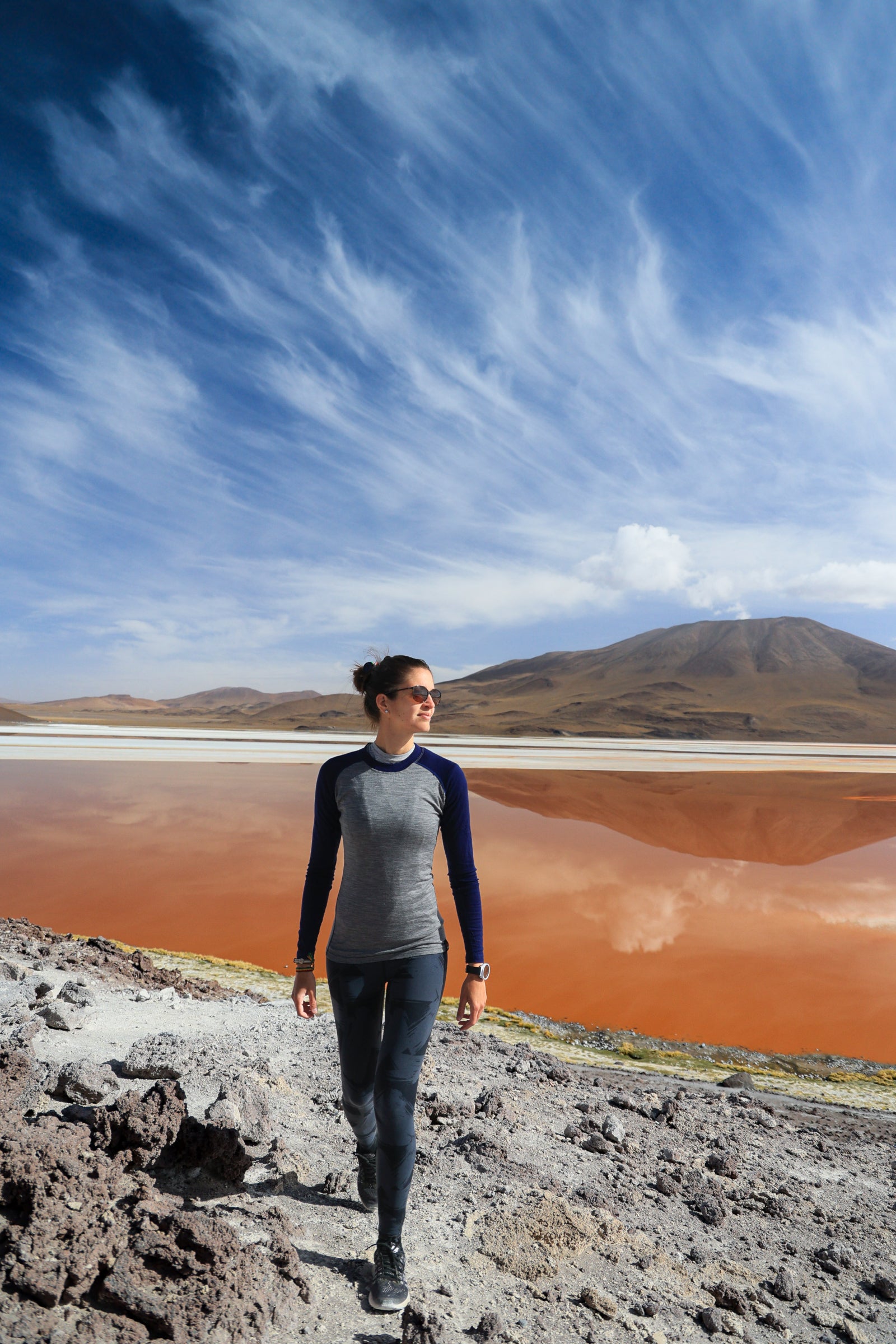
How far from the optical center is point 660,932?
8.83 metres

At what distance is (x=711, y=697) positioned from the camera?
430 feet

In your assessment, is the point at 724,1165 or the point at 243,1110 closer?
the point at 243,1110

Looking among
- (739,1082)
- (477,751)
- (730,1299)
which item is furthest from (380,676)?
(477,751)

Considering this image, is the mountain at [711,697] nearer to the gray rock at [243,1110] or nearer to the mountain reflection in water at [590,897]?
the mountain reflection in water at [590,897]

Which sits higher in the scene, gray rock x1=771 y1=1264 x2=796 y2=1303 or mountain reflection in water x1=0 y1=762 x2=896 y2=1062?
gray rock x1=771 y1=1264 x2=796 y2=1303

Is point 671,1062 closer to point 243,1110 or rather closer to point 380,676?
point 243,1110

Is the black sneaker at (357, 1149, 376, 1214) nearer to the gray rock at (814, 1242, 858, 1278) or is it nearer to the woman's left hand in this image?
the woman's left hand

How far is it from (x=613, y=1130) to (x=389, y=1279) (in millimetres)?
1811

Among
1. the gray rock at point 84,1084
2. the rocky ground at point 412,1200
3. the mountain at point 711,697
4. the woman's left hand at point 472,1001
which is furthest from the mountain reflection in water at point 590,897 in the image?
the mountain at point 711,697

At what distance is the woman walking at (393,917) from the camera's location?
98.7 inches

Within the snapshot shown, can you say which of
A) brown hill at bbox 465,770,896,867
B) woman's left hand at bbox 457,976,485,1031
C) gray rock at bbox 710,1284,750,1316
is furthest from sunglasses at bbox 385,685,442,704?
brown hill at bbox 465,770,896,867

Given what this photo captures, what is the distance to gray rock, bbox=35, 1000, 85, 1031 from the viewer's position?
3939mm

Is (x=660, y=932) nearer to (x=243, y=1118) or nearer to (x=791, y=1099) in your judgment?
(x=791, y=1099)

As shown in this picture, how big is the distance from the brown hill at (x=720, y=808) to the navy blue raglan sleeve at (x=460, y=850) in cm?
1208
